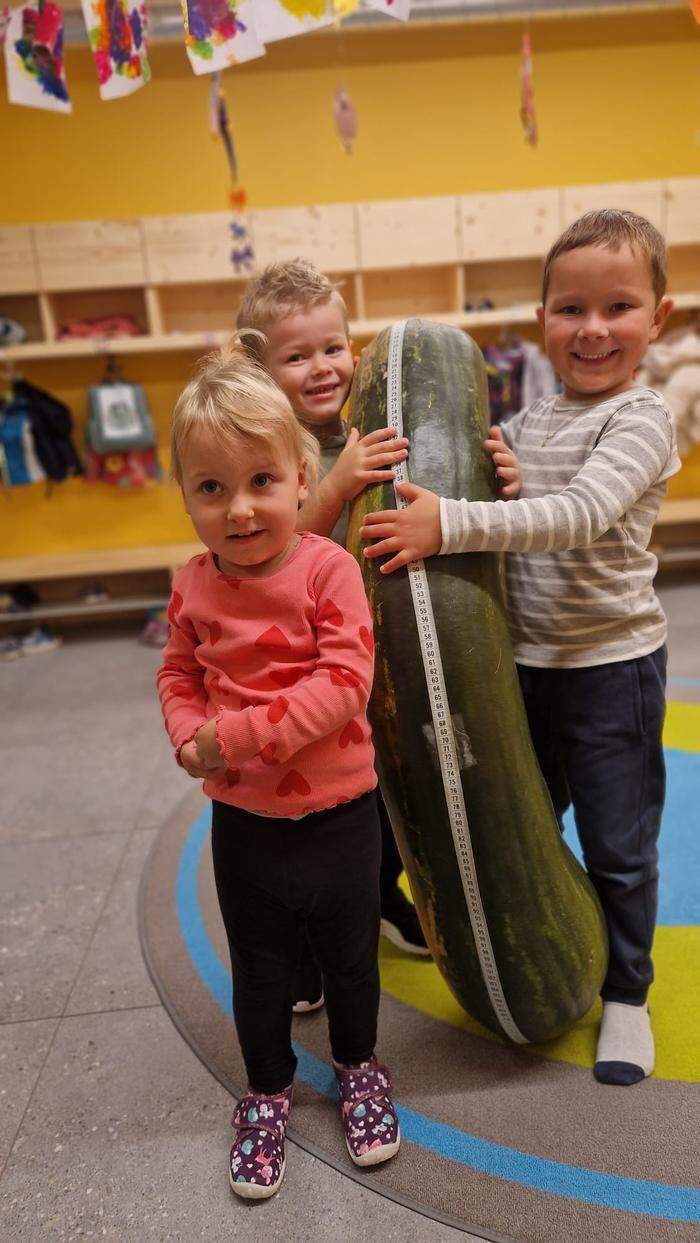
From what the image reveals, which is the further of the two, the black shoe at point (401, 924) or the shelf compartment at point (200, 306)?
the shelf compartment at point (200, 306)

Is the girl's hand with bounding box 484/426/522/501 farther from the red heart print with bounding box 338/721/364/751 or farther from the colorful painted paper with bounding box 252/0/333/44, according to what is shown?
the colorful painted paper with bounding box 252/0/333/44

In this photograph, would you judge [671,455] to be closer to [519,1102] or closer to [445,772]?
[445,772]

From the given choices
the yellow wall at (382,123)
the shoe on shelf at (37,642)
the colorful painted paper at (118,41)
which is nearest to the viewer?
the colorful painted paper at (118,41)

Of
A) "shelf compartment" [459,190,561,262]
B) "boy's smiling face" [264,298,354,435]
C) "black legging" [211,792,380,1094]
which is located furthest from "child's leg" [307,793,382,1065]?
"shelf compartment" [459,190,561,262]

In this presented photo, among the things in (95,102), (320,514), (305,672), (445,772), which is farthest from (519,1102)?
(95,102)

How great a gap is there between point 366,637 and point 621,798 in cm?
70

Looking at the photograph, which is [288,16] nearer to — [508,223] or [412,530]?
[412,530]

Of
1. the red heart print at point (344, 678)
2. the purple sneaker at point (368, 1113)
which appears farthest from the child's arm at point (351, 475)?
the purple sneaker at point (368, 1113)

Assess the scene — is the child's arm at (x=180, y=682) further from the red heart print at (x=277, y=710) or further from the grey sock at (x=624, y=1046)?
the grey sock at (x=624, y=1046)

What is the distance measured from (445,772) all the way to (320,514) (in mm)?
568

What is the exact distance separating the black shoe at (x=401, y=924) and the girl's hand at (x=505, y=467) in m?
1.12

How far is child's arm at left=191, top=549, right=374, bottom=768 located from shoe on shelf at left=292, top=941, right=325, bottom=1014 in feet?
2.65

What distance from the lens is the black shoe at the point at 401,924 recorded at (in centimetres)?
209

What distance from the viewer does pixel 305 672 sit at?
1.30 meters
